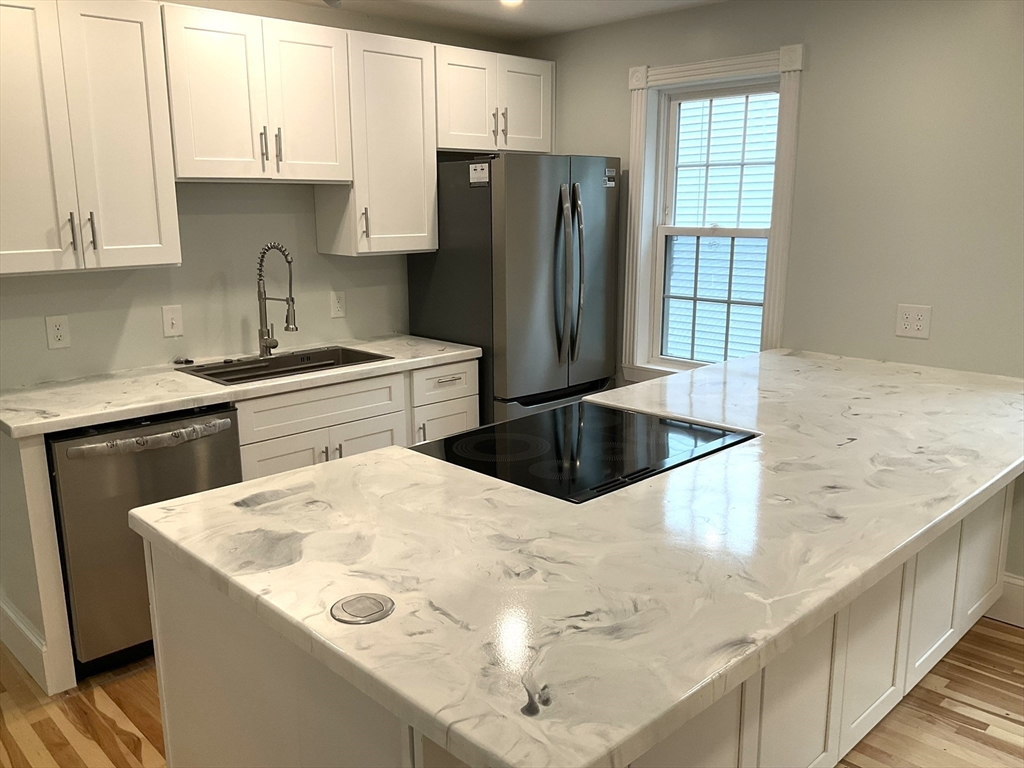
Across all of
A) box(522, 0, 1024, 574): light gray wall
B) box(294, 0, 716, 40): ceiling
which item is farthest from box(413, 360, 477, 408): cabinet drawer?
box(294, 0, 716, 40): ceiling

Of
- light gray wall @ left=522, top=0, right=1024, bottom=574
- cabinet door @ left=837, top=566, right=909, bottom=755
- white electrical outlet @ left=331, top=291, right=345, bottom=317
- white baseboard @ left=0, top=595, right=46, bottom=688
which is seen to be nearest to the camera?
cabinet door @ left=837, top=566, right=909, bottom=755

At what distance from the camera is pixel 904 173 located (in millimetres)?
3012

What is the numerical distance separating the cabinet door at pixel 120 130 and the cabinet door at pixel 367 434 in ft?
3.06

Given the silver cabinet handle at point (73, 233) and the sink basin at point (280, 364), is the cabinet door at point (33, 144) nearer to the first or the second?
the silver cabinet handle at point (73, 233)

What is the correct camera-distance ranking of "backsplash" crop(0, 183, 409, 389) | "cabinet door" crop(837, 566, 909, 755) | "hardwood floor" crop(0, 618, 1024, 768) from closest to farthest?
1. "cabinet door" crop(837, 566, 909, 755)
2. "hardwood floor" crop(0, 618, 1024, 768)
3. "backsplash" crop(0, 183, 409, 389)

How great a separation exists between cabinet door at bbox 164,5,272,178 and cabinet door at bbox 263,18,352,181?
54 millimetres

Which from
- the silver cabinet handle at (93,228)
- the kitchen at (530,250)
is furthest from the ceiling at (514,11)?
the silver cabinet handle at (93,228)

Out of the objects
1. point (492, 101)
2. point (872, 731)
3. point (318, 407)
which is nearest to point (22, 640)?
point (318, 407)

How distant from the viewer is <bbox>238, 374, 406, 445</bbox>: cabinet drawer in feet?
9.55

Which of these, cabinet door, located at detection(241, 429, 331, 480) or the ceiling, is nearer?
cabinet door, located at detection(241, 429, 331, 480)

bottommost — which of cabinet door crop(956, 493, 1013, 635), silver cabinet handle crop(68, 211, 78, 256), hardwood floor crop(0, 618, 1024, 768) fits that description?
hardwood floor crop(0, 618, 1024, 768)

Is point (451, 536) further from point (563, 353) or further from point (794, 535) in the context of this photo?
point (563, 353)

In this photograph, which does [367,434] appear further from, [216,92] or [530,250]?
[216,92]

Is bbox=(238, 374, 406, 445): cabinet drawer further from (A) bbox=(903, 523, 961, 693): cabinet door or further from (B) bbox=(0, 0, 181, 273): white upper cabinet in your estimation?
(A) bbox=(903, 523, 961, 693): cabinet door
